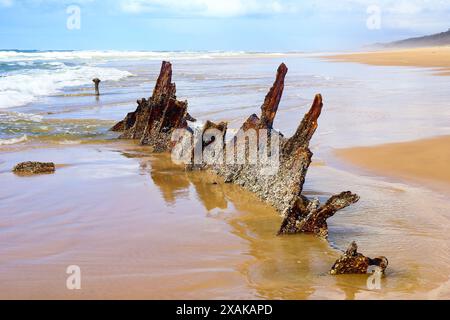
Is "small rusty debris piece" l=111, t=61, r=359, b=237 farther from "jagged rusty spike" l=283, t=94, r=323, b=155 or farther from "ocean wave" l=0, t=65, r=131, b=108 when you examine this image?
"ocean wave" l=0, t=65, r=131, b=108

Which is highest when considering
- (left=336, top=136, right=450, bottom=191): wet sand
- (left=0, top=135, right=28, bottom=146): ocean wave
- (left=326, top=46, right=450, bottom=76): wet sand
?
(left=326, top=46, right=450, bottom=76): wet sand

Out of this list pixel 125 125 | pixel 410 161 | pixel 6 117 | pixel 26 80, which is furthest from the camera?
pixel 26 80

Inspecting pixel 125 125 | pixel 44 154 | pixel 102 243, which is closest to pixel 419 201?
pixel 102 243

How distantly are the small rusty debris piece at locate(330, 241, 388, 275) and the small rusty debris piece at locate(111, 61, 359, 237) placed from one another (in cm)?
86

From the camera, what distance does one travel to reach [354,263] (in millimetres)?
4344

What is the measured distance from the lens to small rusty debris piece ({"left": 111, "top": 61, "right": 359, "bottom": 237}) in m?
5.39

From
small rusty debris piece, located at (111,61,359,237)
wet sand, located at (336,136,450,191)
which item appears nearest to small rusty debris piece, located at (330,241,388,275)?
small rusty debris piece, located at (111,61,359,237)

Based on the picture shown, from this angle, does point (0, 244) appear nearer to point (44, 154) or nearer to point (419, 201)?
point (419, 201)

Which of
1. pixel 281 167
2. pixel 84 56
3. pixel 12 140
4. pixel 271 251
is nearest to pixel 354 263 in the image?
pixel 271 251

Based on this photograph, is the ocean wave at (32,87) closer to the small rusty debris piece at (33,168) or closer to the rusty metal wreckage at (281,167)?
the rusty metal wreckage at (281,167)

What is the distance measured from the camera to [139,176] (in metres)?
8.16

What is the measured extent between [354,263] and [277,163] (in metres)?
2.46

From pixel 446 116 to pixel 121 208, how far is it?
28.9 feet

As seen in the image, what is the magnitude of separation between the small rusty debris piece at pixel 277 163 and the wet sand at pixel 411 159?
1.94m
